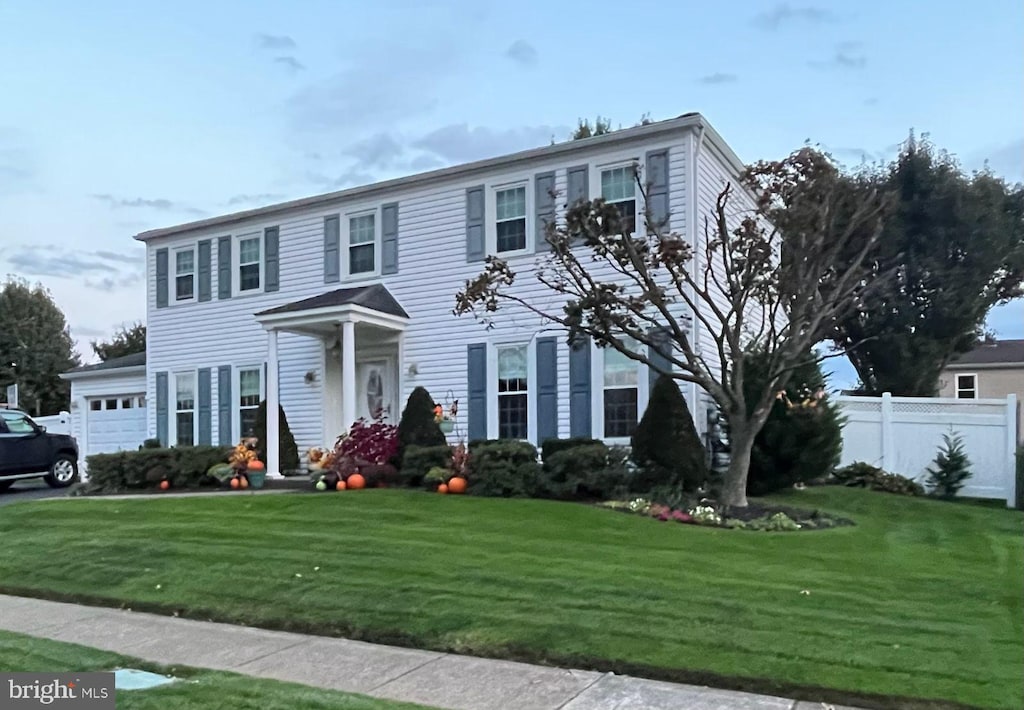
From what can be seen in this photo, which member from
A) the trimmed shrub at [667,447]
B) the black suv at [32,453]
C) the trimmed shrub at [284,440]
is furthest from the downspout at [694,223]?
the black suv at [32,453]

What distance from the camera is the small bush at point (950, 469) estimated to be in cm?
1396

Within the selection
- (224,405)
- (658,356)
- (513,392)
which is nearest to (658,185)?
(658,356)

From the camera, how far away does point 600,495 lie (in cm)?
1222

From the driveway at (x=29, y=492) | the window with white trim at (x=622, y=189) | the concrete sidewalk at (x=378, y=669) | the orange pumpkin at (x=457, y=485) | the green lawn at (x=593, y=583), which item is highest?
the window with white trim at (x=622, y=189)

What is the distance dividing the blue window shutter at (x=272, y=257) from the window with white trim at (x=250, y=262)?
0.50 feet

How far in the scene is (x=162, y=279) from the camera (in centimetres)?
1972

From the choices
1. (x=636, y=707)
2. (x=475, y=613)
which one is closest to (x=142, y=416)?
(x=475, y=613)

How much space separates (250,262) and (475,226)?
18.9 ft

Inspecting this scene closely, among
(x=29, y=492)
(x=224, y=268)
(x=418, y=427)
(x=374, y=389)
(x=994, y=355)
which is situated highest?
(x=224, y=268)

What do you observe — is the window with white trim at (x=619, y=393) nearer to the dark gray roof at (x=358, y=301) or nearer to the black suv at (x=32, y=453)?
the dark gray roof at (x=358, y=301)

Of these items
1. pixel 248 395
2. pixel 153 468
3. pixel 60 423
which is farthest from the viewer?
pixel 60 423

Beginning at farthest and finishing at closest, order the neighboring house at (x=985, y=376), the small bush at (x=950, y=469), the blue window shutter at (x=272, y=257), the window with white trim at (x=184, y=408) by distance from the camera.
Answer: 1. the neighboring house at (x=985, y=376)
2. the window with white trim at (x=184, y=408)
3. the blue window shutter at (x=272, y=257)
4. the small bush at (x=950, y=469)

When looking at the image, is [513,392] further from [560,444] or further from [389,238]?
[389,238]

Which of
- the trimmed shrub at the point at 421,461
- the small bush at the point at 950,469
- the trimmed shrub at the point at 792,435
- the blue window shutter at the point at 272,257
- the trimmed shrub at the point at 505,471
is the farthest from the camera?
the blue window shutter at the point at 272,257
